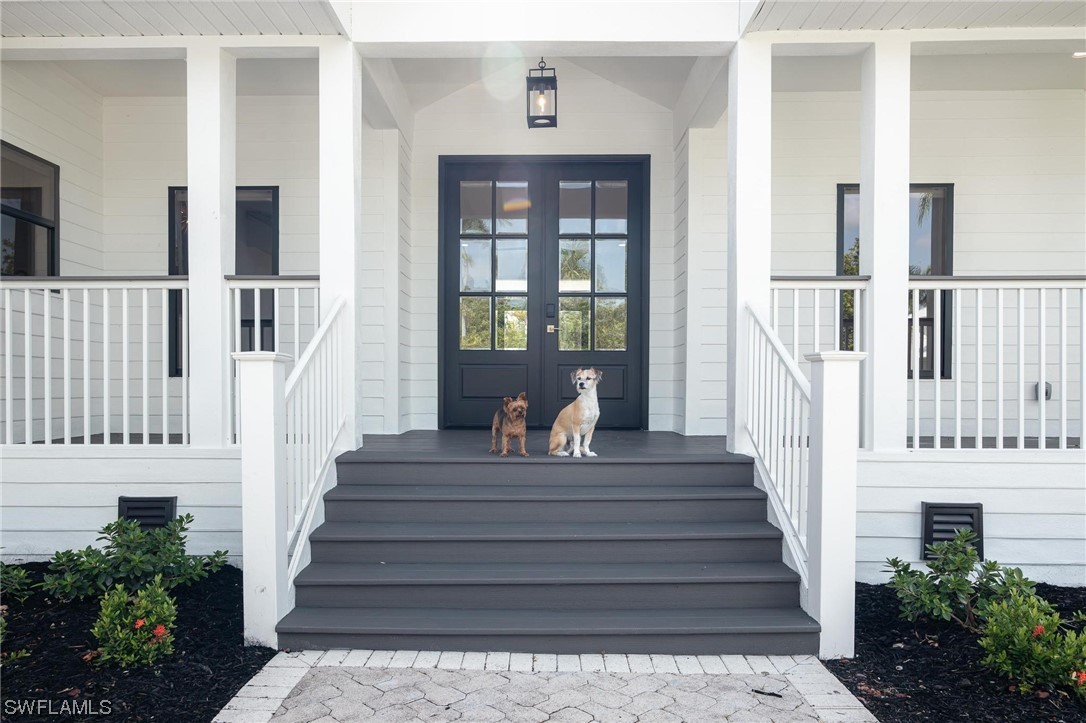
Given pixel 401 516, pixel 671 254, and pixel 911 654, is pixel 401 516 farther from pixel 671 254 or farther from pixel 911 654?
pixel 671 254

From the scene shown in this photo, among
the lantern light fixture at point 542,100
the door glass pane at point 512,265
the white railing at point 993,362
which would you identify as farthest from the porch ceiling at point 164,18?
the white railing at point 993,362

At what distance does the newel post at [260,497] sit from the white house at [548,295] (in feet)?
0.04

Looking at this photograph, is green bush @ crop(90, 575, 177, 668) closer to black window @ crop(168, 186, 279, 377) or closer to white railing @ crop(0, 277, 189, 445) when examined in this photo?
white railing @ crop(0, 277, 189, 445)

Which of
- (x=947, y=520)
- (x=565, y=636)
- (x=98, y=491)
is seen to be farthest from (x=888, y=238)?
(x=98, y=491)

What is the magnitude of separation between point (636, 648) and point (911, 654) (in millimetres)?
1150

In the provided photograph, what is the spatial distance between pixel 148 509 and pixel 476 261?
2.99m

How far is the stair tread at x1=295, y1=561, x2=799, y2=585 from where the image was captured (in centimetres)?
323

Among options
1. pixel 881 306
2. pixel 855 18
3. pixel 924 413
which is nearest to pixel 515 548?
pixel 881 306

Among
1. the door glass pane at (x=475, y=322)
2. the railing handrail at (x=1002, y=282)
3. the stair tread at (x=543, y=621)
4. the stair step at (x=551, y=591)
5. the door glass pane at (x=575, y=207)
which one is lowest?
the stair tread at (x=543, y=621)

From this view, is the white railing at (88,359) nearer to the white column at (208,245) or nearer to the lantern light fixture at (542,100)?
the white column at (208,245)

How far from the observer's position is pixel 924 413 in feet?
18.2

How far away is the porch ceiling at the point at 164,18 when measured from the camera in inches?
147

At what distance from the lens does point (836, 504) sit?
120 inches

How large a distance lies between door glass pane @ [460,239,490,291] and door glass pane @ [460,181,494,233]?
107mm
